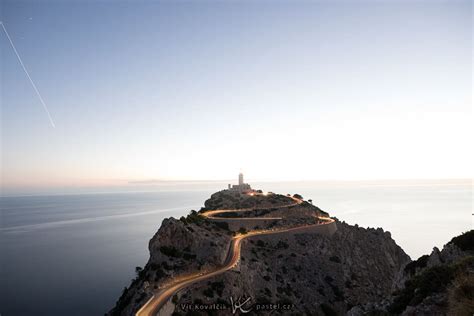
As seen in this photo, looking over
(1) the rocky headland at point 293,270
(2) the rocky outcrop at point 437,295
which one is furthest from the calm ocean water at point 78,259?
(2) the rocky outcrop at point 437,295

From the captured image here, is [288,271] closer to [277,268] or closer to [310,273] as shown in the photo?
[277,268]

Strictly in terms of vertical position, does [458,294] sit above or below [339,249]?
above

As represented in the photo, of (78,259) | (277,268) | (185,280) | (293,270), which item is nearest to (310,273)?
(293,270)

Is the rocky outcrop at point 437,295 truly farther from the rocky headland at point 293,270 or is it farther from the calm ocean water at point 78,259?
the calm ocean water at point 78,259

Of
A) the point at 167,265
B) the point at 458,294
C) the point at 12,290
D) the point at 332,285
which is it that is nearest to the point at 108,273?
the point at 12,290

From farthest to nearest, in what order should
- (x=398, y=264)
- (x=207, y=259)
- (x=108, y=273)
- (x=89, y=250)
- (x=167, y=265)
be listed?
1. (x=89, y=250)
2. (x=108, y=273)
3. (x=398, y=264)
4. (x=207, y=259)
5. (x=167, y=265)

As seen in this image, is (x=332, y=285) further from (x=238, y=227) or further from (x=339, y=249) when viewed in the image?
(x=238, y=227)

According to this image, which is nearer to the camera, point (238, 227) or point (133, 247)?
Result: point (238, 227)
